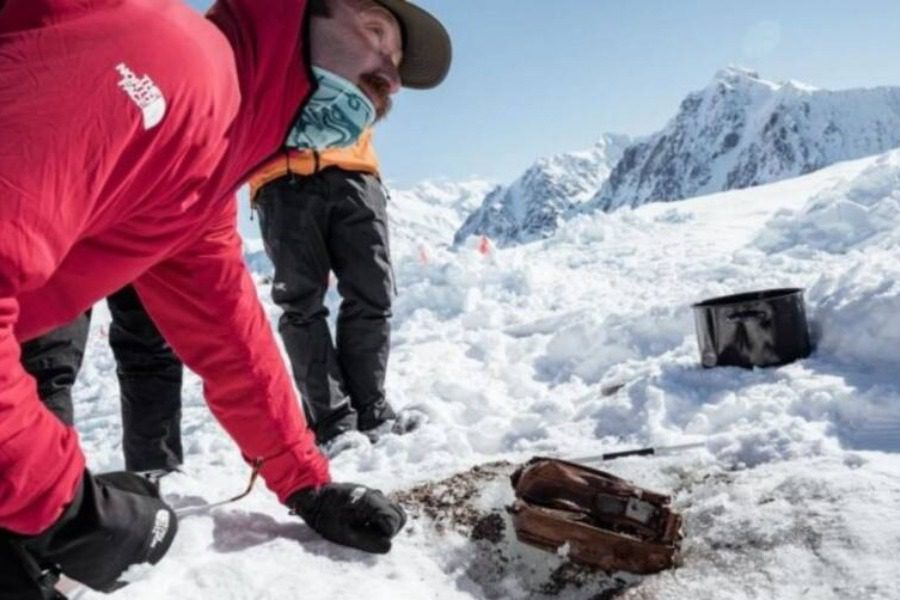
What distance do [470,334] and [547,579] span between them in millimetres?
4363

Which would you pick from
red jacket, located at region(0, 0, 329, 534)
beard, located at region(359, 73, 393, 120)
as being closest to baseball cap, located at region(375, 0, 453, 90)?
beard, located at region(359, 73, 393, 120)

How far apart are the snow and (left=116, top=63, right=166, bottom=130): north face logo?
1.32m

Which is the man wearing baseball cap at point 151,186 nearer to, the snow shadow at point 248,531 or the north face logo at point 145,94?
the north face logo at point 145,94

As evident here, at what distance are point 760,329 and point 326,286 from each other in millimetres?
2086

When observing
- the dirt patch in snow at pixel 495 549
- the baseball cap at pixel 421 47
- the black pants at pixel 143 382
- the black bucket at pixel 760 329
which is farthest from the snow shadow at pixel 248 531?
the black bucket at pixel 760 329

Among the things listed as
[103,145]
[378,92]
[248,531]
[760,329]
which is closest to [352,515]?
[248,531]

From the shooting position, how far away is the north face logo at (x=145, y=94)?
125 cm

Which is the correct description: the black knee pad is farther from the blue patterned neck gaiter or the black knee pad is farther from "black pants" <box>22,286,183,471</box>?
"black pants" <box>22,286,183,471</box>

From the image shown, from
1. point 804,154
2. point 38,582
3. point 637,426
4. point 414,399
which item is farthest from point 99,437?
point 804,154

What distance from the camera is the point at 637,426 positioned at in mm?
3586

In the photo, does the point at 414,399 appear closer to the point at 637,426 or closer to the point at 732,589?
the point at 637,426

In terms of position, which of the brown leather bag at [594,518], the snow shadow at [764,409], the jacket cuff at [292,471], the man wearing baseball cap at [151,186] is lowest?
the snow shadow at [764,409]

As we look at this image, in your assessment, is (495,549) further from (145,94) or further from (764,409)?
(145,94)

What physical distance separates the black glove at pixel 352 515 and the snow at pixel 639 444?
0.17ft
